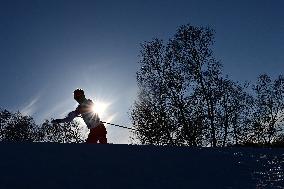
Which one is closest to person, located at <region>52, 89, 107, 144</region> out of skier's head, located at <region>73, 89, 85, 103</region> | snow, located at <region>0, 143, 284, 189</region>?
skier's head, located at <region>73, 89, 85, 103</region>

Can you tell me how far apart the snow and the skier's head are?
10.8ft

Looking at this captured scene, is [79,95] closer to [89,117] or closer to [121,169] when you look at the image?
[89,117]

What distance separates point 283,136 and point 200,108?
372 inches

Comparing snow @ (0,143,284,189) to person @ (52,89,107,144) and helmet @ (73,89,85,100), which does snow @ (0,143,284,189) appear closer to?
person @ (52,89,107,144)

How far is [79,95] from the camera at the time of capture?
9.93 metres

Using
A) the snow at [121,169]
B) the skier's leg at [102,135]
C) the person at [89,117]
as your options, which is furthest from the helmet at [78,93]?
the snow at [121,169]

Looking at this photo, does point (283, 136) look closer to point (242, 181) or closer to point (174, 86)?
point (174, 86)

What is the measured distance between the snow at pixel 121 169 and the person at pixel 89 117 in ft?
10.4

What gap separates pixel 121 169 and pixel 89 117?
5.43m

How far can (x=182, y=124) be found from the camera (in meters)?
28.4

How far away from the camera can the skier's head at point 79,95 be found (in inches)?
390

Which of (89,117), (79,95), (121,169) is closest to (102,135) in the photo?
(89,117)

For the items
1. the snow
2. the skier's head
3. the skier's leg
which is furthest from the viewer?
the skier's leg

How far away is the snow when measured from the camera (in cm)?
388
